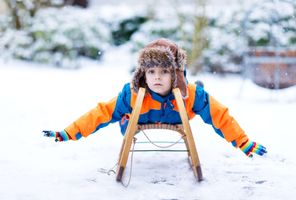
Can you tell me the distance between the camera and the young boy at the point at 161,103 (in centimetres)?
249

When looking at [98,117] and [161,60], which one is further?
[98,117]

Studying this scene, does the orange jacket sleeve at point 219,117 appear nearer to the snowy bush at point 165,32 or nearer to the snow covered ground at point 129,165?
the snow covered ground at point 129,165

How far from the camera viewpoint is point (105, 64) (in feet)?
32.1

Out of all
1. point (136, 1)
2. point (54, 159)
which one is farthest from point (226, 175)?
point (136, 1)

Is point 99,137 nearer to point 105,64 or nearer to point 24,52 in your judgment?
point 24,52

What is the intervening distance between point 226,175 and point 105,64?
7.43 m

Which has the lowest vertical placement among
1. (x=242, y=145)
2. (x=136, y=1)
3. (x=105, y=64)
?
(x=105, y=64)

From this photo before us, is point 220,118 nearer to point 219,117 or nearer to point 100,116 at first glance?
point 219,117

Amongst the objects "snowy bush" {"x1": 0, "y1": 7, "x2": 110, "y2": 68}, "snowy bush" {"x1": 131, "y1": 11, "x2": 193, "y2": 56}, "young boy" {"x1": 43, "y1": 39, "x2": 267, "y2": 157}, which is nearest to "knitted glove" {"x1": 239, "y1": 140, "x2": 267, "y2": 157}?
"young boy" {"x1": 43, "y1": 39, "x2": 267, "y2": 157}

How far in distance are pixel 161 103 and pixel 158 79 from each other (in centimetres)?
18

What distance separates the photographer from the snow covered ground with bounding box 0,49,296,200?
2.29 m

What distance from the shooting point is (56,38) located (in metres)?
8.38

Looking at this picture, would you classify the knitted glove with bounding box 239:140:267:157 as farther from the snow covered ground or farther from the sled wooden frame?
the sled wooden frame

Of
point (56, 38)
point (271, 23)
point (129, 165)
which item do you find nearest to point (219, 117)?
point (129, 165)
